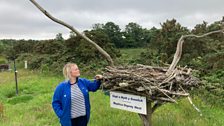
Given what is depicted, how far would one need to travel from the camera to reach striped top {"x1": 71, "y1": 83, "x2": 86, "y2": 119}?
209 inches

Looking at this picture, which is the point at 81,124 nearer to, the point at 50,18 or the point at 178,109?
the point at 50,18

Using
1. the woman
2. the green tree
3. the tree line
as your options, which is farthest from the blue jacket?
the green tree

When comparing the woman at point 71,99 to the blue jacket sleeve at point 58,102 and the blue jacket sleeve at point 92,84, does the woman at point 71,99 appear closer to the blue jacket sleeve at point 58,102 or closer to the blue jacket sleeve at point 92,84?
the blue jacket sleeve at point 58,102

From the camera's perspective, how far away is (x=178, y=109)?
862cm

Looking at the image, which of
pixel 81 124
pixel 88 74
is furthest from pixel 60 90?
pixel 88 74

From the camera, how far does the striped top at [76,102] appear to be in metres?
5.31

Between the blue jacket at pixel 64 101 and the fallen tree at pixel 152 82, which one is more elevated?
the fallen tree at pixel 152 82

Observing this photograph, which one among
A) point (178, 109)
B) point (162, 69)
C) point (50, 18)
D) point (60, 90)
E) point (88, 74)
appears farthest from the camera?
point (88, 74)

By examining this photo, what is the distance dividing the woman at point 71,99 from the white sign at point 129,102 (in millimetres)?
474

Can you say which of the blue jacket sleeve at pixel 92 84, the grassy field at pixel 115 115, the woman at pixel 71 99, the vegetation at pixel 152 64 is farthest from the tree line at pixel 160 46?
the woman at pixel 71 99

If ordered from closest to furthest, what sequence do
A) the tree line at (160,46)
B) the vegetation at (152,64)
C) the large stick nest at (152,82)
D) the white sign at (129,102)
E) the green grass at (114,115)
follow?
the large stick nest at (152,82)
the white sign at (129,102)
the green grass at (114,115)
the vegetation at (152,64)
the tree line at (160,46)

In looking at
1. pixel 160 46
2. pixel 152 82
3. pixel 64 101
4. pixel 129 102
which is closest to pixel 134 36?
pixel 160 46

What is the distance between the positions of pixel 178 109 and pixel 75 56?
12.5 metres

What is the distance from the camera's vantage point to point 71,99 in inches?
208
